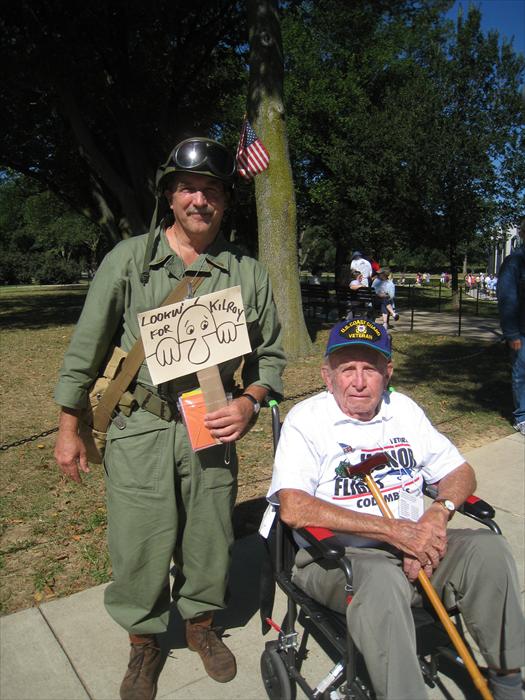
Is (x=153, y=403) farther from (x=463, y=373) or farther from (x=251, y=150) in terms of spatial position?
(x=463, y=373)

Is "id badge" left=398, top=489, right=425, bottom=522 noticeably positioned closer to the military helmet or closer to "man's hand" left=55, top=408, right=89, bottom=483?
"man's hand" left=55, top=408, right=89, bottom=483

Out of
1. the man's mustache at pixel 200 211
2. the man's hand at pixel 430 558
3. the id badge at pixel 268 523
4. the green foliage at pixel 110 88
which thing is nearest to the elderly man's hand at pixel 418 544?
the man's hand at pixel 430 558

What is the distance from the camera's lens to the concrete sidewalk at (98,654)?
250 centimetres

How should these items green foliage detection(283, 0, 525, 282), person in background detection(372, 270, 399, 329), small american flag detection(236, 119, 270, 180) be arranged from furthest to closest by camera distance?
1. green foliage detection(283, 0, 525, 282)
2. person in background detection(372, 270, 399, 329)
3. small american flag detection(236, 119, 270, 180)

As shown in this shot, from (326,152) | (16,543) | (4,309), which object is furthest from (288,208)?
(326,152)

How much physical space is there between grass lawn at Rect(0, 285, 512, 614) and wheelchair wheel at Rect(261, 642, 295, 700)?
4.03 ft

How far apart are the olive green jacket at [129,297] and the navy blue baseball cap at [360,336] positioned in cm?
35

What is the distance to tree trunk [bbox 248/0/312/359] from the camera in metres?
8.94

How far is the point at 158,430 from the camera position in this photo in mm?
2371

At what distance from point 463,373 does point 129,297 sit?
290 inches

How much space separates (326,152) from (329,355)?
23.5 meters

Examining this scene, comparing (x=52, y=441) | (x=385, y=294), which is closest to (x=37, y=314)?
(x=385, y=294)

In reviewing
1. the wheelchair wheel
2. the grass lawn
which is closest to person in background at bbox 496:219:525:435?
the grass lawn

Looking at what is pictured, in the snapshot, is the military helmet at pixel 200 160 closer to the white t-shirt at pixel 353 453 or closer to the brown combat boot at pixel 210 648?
the white t-shirt at pixel 353 453
